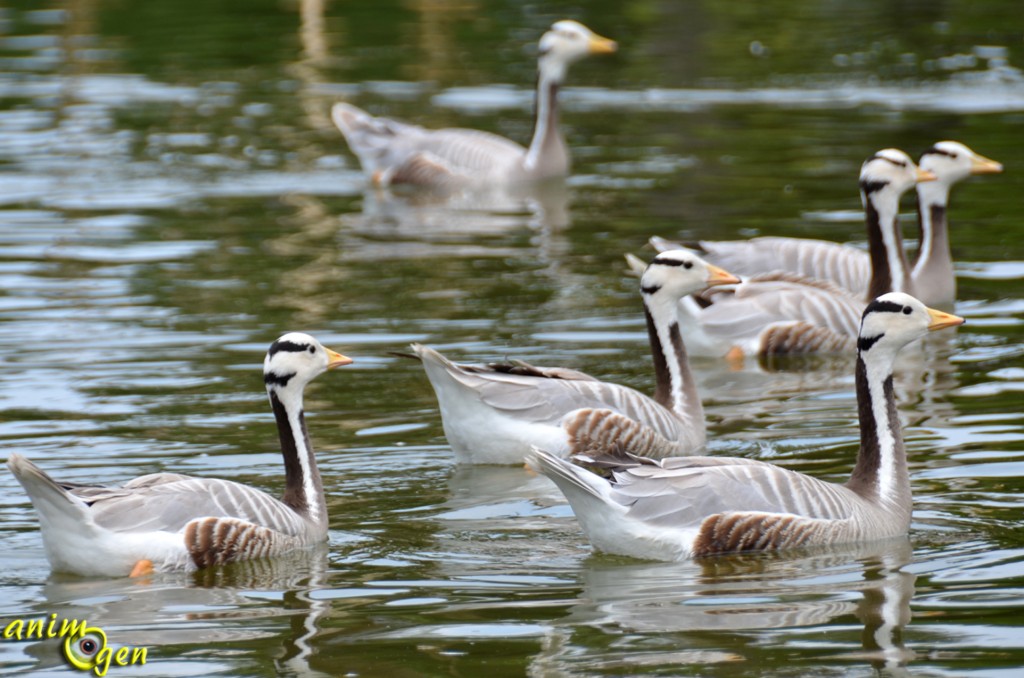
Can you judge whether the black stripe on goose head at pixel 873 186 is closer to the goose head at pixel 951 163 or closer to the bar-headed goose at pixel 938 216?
the bar-headed goose at pixel 938 216

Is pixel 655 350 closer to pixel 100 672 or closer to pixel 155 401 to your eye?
pixel 155 401

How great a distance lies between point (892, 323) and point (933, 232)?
6.10 meters

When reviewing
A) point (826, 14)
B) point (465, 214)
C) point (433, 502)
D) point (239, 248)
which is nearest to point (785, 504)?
point (433, 502)

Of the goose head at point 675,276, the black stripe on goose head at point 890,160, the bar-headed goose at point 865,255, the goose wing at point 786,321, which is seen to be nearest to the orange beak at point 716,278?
the goose head at point 675,276

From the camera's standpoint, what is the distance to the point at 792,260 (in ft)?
49.7

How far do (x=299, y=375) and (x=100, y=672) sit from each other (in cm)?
260

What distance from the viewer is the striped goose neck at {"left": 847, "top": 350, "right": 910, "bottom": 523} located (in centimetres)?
947

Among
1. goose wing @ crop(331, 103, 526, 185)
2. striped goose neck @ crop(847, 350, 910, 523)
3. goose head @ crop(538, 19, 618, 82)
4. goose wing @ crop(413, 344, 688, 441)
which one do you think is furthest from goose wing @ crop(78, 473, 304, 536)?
goose head @ crop(538, 19, 618, 82)

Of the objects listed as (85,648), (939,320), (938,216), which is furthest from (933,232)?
(85,648)

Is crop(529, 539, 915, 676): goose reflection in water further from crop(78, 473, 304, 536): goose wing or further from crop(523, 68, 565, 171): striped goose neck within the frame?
crop(523, 68, 565, 171): striped goose neck

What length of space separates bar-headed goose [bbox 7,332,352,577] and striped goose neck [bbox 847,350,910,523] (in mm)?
2895

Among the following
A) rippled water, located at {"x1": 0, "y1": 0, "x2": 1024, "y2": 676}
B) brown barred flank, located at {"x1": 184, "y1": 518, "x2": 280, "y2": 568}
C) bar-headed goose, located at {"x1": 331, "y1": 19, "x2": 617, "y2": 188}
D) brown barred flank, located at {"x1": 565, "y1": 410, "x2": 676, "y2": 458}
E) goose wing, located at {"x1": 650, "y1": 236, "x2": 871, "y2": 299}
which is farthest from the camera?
bar-headed goose, located at {"x1": 331, "y1": 19, "x2": 617, "y2": 188}

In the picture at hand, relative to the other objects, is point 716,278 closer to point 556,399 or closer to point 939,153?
point 556,399

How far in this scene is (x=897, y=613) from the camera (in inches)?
322
